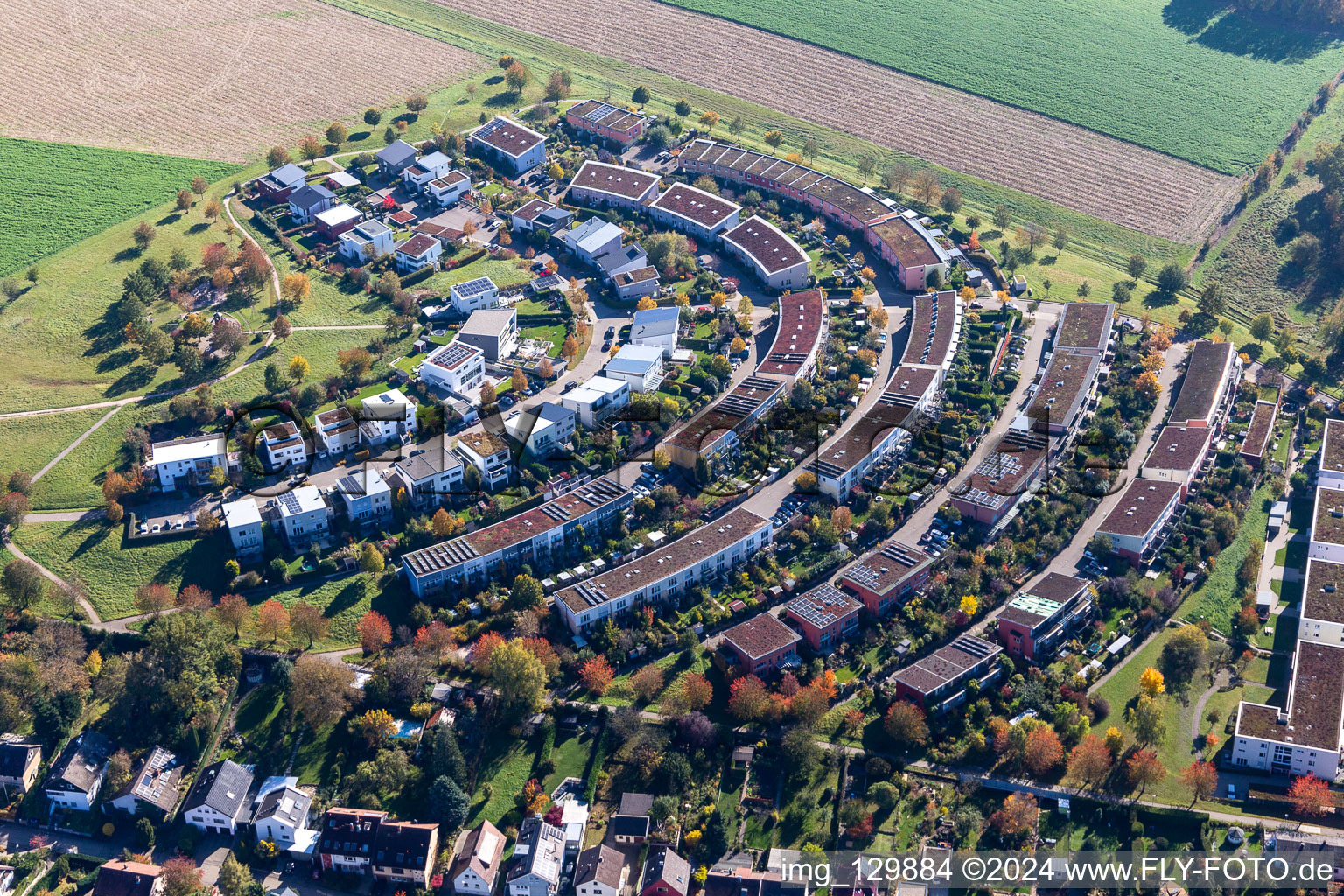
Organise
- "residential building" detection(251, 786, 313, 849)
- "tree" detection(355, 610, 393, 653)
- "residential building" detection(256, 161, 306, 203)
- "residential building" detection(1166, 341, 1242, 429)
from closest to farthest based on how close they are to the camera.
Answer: "residential building" detection(251, 786, 313, 849) → "tree" detection(355, 610, 393, 653) → "residential building" detection(1166, 341, 1242, 429) → "residential building" detection(256, 161, 306, 203)

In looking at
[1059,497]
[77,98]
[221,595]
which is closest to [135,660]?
[221,595]

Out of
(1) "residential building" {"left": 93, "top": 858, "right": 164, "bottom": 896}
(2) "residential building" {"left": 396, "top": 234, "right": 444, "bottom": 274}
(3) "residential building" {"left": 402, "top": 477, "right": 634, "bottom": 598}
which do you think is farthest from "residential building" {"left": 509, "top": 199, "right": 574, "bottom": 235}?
(1) "residential building" {"left": 93, "top": 858, "right": 164, "bottom": 896}

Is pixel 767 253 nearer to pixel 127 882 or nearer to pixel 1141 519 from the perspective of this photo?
pixel 1141 519

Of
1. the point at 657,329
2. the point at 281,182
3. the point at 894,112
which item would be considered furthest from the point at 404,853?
the point at 894,112

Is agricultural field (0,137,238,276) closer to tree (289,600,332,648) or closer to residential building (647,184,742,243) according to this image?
residential building (647,184,742,243)

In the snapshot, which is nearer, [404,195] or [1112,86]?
[404,195]

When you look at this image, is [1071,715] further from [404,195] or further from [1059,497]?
[404,195]
